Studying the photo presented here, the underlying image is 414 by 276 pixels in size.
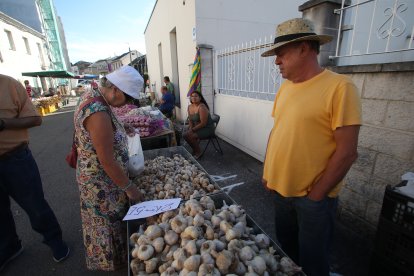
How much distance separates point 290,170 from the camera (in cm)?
144

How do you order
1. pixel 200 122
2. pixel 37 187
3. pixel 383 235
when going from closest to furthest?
1. pixel 383 235
2. pixel 37 187
3. pixel 200 122

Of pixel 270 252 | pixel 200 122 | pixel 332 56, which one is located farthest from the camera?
pixel 200 122

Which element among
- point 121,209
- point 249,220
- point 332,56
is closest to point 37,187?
point 121,209

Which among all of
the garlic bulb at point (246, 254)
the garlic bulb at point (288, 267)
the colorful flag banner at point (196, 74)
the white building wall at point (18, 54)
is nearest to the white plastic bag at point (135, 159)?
the garlic bulb at point (246, 254)

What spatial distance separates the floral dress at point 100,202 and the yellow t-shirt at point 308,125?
3.85ft

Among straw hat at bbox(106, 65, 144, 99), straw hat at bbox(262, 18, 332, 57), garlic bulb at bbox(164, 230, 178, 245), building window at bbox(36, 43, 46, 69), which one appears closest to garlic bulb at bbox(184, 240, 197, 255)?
garlic bulb at bbox(164, 230, 178, 245)

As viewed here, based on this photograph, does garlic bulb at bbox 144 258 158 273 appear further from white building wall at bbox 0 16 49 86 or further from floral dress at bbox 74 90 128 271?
white building wall at bbox 0 16 49 86

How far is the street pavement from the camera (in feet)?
7.57

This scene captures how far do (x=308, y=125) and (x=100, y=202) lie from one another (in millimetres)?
1553

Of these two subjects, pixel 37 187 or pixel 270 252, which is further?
pixel 37 187

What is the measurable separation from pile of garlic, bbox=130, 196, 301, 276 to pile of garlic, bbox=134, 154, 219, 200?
39 centimetres

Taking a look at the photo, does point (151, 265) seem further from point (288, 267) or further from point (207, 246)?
point (288, 267)

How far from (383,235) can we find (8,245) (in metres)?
3.59

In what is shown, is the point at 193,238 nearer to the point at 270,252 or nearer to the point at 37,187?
the point at 270,252
